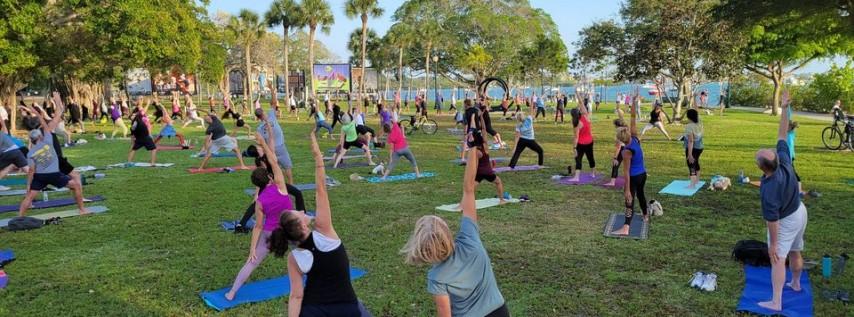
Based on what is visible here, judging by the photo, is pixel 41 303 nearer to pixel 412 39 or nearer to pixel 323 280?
pixel 323 280

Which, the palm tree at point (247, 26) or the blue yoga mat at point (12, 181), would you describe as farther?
the palm tree at point (247, 26)

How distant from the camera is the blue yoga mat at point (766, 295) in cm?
516

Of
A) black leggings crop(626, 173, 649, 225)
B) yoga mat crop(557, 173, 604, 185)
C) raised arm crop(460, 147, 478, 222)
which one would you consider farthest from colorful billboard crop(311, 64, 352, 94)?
raised arm crop(460, 147, 478, 222)

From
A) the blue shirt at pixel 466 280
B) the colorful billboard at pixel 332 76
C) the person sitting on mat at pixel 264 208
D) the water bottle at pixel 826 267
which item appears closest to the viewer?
the blue shirt at pixel 466 280

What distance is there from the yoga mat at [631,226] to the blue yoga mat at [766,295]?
157 centimetres

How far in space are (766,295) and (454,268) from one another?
405 cm

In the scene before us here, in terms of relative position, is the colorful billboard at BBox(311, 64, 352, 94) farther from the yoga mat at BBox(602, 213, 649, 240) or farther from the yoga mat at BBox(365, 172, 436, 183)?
the yoga mat at BBox(602, 213, 649, 240)

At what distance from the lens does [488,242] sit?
7.63 meters

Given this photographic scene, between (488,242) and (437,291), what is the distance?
4.66 meters

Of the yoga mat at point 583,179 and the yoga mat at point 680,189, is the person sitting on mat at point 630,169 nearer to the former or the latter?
the yoga mat at point 680,189

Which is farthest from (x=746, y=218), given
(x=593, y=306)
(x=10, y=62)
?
(x=10, y=62)

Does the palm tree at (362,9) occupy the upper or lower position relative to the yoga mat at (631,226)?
upper

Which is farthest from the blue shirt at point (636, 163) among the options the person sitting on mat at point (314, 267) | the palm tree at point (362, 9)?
the palm tree at point (362, 9)

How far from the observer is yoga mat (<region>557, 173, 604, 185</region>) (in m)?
12.1
